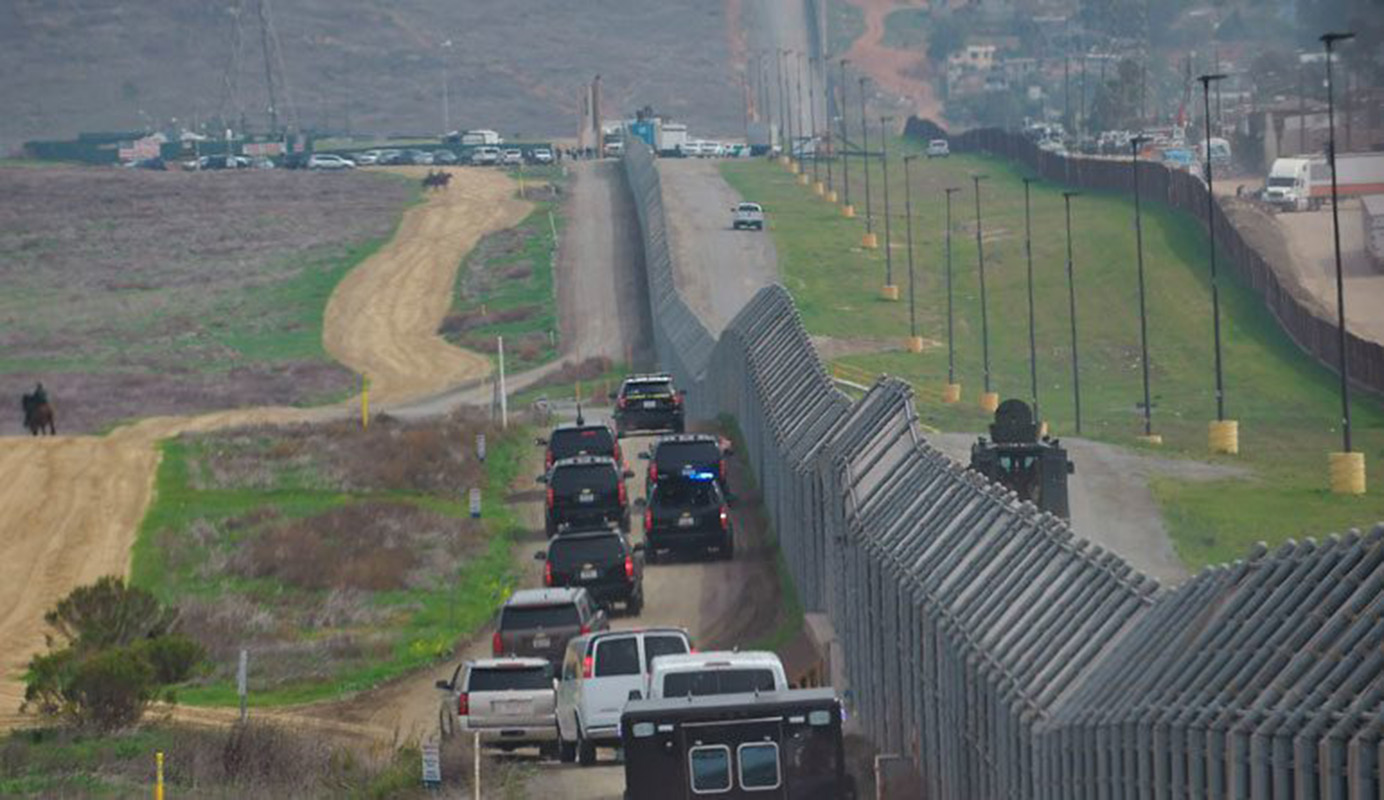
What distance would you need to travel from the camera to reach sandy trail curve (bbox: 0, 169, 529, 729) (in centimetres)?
5562

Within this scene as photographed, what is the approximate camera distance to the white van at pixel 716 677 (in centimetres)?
2736

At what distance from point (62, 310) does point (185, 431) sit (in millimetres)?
58140

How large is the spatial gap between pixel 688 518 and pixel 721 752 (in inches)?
1132

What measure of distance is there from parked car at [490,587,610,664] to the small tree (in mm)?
4525

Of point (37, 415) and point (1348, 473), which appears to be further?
point (37, 415)

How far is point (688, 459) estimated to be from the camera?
2149 inches

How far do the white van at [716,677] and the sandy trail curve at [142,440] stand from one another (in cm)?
1542

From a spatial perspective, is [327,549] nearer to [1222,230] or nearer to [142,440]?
[142,440]

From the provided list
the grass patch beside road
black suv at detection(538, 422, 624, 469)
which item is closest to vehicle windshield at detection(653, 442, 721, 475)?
the grass patch beside road

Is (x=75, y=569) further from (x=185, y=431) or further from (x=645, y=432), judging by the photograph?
(x=185, y=431)

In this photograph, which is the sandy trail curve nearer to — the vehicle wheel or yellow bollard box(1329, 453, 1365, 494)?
the vehicle wheel

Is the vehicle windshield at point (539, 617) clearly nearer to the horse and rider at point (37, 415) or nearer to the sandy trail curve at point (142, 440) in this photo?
the sandy trail curve at point (142, 440)

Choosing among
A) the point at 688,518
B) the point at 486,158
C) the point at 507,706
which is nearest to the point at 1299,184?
the point at 486,158

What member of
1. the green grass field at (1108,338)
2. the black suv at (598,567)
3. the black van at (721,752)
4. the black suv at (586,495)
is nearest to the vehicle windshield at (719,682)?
the black van at (721,752)
